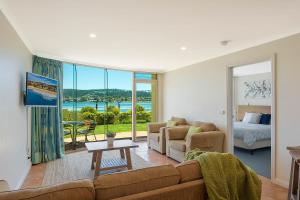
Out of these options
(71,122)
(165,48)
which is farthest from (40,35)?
(71,122)

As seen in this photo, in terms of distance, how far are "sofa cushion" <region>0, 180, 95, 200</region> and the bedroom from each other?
11.3 feet

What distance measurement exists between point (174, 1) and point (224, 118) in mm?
2885

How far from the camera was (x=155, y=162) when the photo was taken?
4.34m

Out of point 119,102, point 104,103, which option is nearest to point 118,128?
point 119,102

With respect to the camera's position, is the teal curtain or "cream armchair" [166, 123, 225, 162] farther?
the teal curtain

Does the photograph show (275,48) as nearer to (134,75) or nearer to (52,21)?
(52,21)

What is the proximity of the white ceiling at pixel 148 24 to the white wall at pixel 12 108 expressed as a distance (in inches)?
11.0

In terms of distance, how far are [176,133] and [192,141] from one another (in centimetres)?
89

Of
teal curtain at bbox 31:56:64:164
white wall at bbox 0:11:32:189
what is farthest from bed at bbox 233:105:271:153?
white wall at bbox 0:11:32:189

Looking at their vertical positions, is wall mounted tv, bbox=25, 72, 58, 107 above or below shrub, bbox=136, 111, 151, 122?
above

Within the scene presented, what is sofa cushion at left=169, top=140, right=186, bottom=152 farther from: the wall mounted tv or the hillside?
the wall mounted tv

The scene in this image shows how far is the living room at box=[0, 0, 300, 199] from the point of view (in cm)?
228

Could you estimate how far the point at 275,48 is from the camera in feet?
10.5

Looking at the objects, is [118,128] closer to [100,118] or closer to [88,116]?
[100,118]
